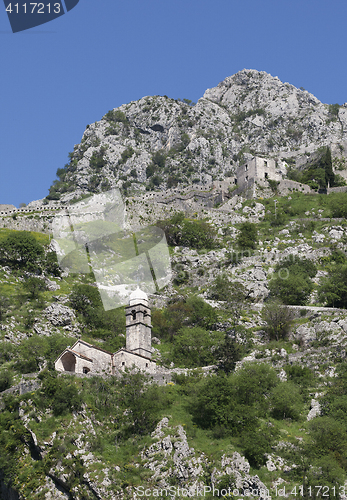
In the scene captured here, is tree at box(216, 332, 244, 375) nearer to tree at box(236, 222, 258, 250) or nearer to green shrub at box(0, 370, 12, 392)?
green shrub at box(0, 370, 12, 392)

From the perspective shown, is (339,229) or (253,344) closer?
(253,344)

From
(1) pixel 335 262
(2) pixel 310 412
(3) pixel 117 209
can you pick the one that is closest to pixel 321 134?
(3) pixel 117 209

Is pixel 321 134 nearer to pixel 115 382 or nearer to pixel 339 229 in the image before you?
pixel 339 229

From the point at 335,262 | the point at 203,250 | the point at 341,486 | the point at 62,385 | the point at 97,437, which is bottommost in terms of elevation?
the point at 341,486

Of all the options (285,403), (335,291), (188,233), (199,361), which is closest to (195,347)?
(199,361)

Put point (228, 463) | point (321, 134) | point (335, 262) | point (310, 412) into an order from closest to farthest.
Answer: point (228, 463) → point (310, 412) → point (335, 262) → point (321, 134)

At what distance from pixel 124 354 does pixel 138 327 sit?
13.2 ft

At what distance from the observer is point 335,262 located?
247ft

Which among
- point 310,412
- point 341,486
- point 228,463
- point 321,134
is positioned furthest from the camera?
point 321,134

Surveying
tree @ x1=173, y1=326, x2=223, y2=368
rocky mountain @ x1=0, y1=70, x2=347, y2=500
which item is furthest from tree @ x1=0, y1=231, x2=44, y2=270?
tree @ x1=173, y1=326, x2=223, y2=368

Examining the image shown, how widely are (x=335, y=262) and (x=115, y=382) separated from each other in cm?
3942

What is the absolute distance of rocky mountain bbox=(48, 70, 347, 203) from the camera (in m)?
144

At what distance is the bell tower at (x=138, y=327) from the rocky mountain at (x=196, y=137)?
81722mm

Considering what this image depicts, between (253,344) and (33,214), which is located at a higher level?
(33,214)
